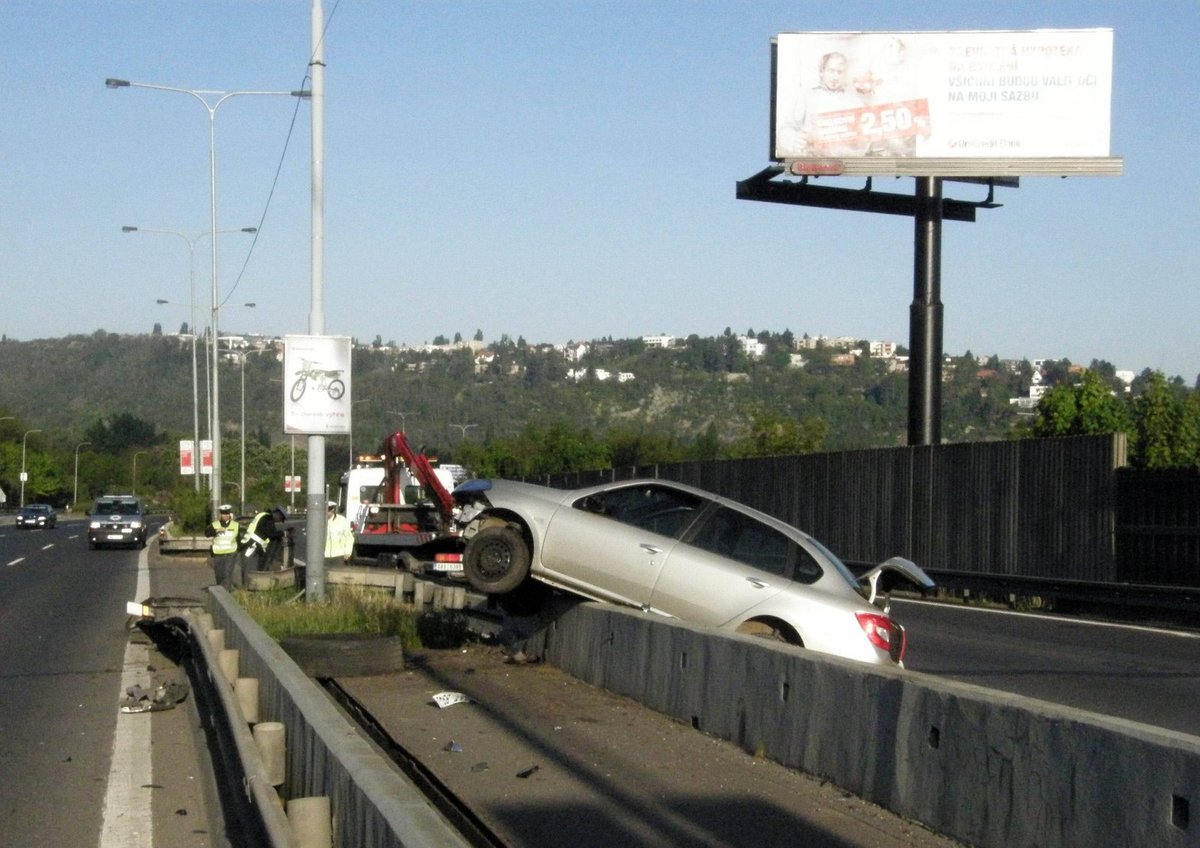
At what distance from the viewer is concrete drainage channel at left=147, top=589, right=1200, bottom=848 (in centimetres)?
509

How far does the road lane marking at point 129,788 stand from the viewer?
8070 millimetres

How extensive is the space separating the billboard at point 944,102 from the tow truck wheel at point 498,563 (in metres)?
20.8

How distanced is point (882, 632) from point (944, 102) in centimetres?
2324

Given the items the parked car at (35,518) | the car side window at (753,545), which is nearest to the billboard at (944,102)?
the car side window at (753,545)

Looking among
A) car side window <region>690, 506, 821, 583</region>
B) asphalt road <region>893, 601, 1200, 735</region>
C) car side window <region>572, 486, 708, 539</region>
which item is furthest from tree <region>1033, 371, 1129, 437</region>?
car side window <region>690, 506, 821, 583</region>

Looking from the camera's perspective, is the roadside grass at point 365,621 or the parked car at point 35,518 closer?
the roadside grass at point 365,621

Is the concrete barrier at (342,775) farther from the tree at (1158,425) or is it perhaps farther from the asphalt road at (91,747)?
the tree at (1158,425)

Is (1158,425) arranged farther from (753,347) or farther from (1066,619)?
(753,347)

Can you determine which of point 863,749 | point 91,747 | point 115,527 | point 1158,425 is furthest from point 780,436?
point 863,749

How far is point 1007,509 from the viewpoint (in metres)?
24.8

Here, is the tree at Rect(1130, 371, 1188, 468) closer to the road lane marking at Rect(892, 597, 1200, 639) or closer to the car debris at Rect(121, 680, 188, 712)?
the road lane marking at Rect(892, 597, 1200, 639)

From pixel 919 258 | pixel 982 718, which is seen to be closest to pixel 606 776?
pixel 982 718

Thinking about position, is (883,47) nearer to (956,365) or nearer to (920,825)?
(920,825)

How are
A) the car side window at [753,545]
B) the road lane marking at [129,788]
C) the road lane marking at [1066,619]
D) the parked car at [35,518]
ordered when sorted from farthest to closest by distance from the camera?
the parked car at [35,518]
the road lane marking at [1066,619]
the car side window at [753,545]
the road lane marking at [129,788]
